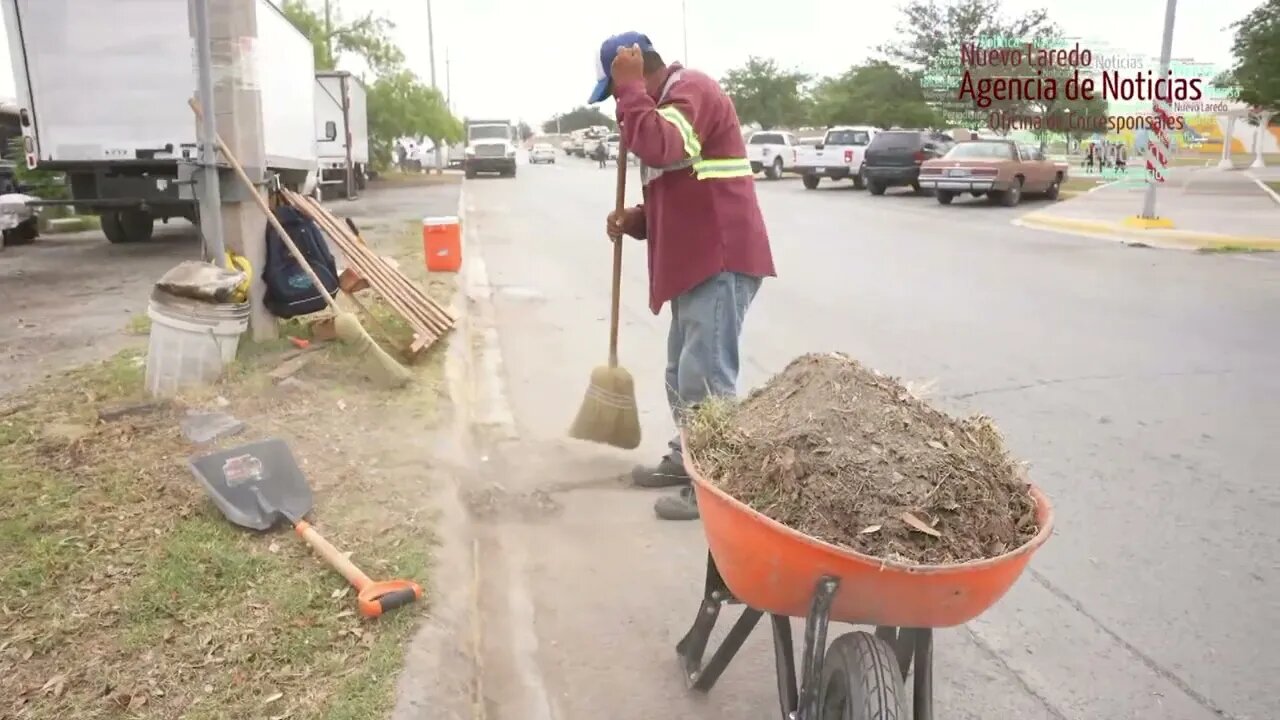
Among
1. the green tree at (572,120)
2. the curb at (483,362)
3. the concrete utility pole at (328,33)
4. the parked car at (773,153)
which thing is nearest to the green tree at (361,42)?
the concrete utility pole at (328,33)

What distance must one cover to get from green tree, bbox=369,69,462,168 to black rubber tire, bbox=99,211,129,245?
21783 mm

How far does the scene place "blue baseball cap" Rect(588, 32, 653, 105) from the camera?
375cm

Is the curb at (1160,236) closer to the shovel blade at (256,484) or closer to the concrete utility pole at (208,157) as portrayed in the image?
the concrete utility pole at (208,157)

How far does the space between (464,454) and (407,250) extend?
804 cm

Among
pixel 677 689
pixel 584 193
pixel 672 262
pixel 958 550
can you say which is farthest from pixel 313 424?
pixel 584 193

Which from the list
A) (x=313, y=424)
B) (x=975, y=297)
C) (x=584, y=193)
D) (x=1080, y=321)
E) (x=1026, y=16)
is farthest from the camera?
(x=1026, y=16)

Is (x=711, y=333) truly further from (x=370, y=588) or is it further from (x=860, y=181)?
(x=860, y=181)

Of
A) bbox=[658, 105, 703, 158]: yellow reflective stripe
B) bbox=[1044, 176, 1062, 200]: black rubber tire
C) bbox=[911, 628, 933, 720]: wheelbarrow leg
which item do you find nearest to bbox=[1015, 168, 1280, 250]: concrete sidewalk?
bbox=[1044, 176, 1062, 200]: black rubber tire

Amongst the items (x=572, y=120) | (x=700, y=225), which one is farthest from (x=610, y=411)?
(x=572, y=120)

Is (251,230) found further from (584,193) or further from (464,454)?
(584,193)

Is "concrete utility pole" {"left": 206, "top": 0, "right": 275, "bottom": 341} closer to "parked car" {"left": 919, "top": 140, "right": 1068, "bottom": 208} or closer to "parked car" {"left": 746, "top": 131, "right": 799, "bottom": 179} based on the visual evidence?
"parked car" {"left": 919, "top": 140, "right": 1068, "bottom": 208}

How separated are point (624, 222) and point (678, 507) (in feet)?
4.14

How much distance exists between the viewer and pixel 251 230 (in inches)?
247

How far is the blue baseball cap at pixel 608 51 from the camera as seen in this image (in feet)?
12.3
